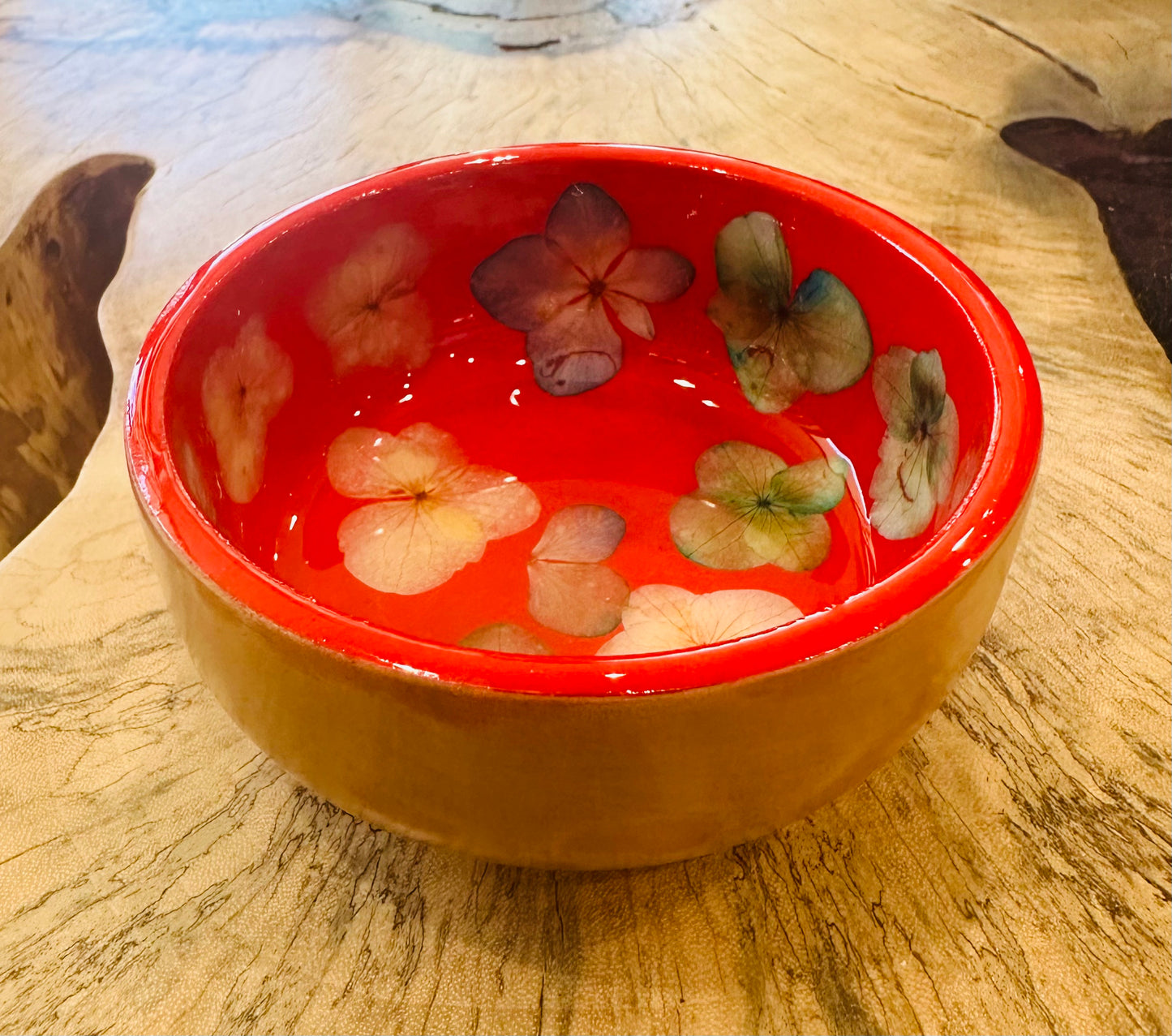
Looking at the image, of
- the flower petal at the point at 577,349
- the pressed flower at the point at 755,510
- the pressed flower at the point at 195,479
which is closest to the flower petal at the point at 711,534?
the pressed flower at the point at 755,510

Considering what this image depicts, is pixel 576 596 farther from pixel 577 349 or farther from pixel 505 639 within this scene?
pixel 577 349

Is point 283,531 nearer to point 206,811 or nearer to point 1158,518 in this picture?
point 206,811

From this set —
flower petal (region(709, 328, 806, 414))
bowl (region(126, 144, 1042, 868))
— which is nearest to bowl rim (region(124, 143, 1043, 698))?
bowl (region(126, 144, 1042, 868))

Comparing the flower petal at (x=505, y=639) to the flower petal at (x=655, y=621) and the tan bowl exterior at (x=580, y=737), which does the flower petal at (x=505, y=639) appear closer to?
the flower petal at (x=655, y=621)

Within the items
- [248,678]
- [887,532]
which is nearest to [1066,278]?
[887,532]

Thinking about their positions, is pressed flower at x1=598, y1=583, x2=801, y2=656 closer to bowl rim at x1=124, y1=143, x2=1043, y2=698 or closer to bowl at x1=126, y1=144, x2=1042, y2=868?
bowl at x1=126, y1=144, x2=1042, y2=868
